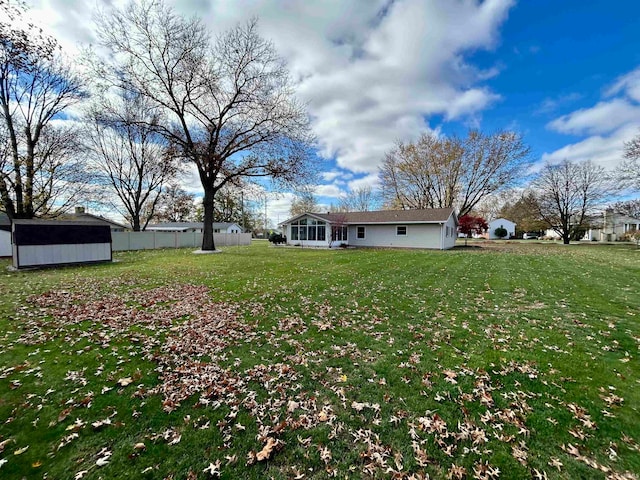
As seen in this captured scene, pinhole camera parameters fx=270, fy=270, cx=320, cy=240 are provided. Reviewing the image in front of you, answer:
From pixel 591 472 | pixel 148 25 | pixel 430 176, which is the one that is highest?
pixel 148 25

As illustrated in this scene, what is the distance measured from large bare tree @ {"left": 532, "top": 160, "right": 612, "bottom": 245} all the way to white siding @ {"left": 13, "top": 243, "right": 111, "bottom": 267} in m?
41.1

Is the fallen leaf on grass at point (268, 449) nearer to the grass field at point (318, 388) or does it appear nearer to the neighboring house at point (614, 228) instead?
the grass field at point (318, 388)

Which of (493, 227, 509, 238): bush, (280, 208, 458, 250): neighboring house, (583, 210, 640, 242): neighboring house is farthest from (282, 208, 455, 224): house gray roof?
(493, 227, 509, 238): bush

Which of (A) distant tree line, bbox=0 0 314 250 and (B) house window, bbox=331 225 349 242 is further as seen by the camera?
(B) house window, bbox=331 225 349 242

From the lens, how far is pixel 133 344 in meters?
4.44

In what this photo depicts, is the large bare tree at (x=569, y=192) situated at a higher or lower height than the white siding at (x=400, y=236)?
higher

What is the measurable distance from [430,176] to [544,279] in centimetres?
2404

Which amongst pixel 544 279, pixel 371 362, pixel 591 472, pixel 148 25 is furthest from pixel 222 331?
pixel 148 25

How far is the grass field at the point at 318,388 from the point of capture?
2.32 m

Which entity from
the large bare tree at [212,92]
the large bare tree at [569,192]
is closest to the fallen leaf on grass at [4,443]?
the large bare tree at [212,92]

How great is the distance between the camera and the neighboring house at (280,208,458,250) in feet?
76.4

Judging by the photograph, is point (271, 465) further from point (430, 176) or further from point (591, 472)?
point (430, 176)

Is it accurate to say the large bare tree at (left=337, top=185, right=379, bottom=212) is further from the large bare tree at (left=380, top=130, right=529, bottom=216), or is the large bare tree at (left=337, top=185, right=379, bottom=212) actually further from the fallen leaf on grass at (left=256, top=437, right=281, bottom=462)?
the fallen leaf on grass at (left=256, top=437, right=281, bottom=462)

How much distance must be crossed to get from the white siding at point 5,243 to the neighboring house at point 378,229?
19285 mm
